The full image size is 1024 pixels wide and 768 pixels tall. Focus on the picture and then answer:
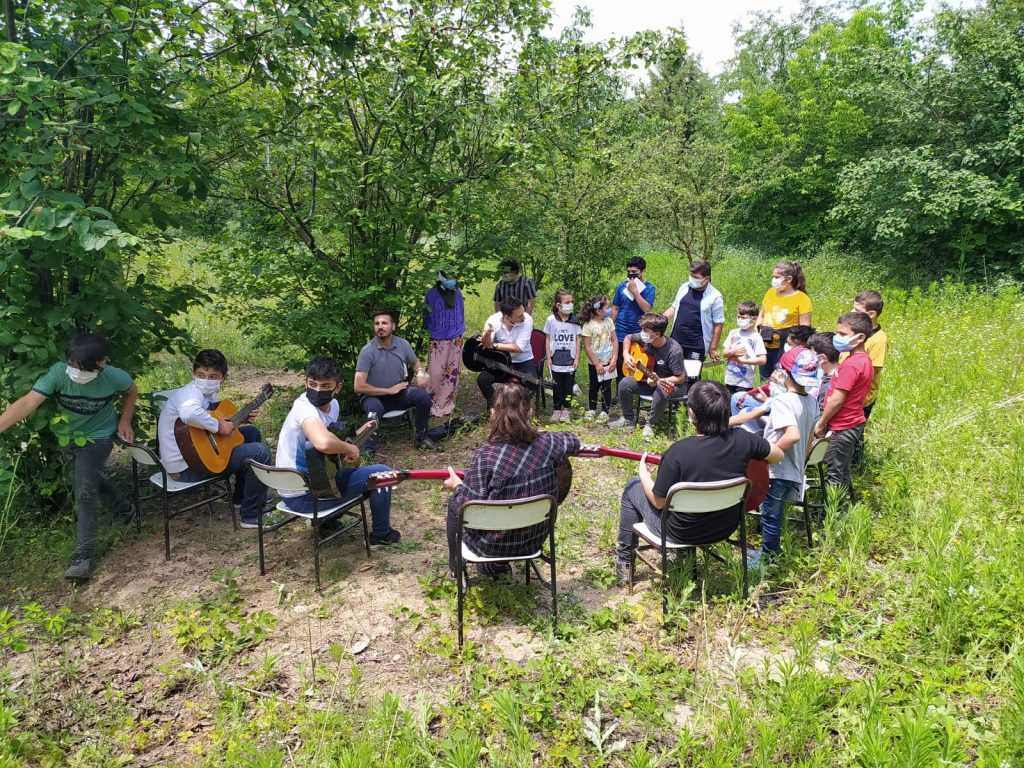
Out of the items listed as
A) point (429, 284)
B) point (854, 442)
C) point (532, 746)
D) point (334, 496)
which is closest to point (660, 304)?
point (429, 284)

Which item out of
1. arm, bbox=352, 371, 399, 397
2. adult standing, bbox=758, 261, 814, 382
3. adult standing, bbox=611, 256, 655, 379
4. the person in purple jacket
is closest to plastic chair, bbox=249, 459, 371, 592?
arm, bbox=352, 371, 399, 397

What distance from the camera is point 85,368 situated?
13.7 ft

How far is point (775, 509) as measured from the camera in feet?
13.5

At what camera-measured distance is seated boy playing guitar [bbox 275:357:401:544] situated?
4.02 metres

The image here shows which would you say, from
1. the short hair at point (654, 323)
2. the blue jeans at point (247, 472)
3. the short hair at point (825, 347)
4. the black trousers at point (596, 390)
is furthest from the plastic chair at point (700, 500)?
the black trousers at point (596, 390)

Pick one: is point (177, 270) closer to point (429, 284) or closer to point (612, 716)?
point (429, 284)

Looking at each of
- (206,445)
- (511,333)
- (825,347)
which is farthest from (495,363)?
(825,347)

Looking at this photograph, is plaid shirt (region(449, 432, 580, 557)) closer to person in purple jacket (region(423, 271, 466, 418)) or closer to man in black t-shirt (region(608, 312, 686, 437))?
man in black t-shirt (region(608, 312, 686, 437))

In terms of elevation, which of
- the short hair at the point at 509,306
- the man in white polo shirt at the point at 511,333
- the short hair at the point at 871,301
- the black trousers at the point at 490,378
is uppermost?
the short hair at the point at 871,301

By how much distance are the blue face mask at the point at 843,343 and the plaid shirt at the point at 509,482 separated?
2.39 metres

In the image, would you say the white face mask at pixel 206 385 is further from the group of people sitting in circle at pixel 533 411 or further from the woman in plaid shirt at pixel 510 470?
the woman in plaid shirt at pixel 510 470

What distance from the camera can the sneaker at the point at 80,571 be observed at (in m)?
4.23

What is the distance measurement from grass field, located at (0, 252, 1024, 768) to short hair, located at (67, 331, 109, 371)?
143cm

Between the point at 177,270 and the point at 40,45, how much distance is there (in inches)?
325
